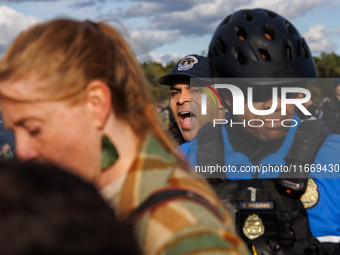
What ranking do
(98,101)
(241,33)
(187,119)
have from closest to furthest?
(98,101) → (241,33) → (187,119)

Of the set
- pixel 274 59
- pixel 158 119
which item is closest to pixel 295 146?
pixel 274 59

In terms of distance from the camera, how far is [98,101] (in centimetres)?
127

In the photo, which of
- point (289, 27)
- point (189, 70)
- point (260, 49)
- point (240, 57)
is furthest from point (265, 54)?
point (189, 70)

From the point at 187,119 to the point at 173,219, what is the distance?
12.2 feet

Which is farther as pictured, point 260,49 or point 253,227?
point 260,49

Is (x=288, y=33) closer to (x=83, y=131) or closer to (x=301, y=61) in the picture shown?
(x=301, y=61)

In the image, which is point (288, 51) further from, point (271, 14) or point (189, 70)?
point (189, 70)

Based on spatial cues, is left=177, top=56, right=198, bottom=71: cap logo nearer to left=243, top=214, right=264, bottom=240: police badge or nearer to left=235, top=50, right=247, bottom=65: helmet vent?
left=235, top=50, right=247, bottom=65: helmet vent

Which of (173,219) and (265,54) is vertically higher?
(265,54)

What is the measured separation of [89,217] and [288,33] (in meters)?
2.31

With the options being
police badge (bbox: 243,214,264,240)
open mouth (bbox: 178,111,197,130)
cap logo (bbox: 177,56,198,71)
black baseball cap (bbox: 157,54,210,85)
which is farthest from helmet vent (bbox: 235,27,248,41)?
open mouth (bbox: 178,111,197,130)

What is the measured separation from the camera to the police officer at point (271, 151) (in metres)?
2.29

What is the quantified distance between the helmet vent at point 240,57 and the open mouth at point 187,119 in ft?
6.84

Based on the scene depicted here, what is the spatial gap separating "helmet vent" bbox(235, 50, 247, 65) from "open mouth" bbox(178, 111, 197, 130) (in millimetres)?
2085
